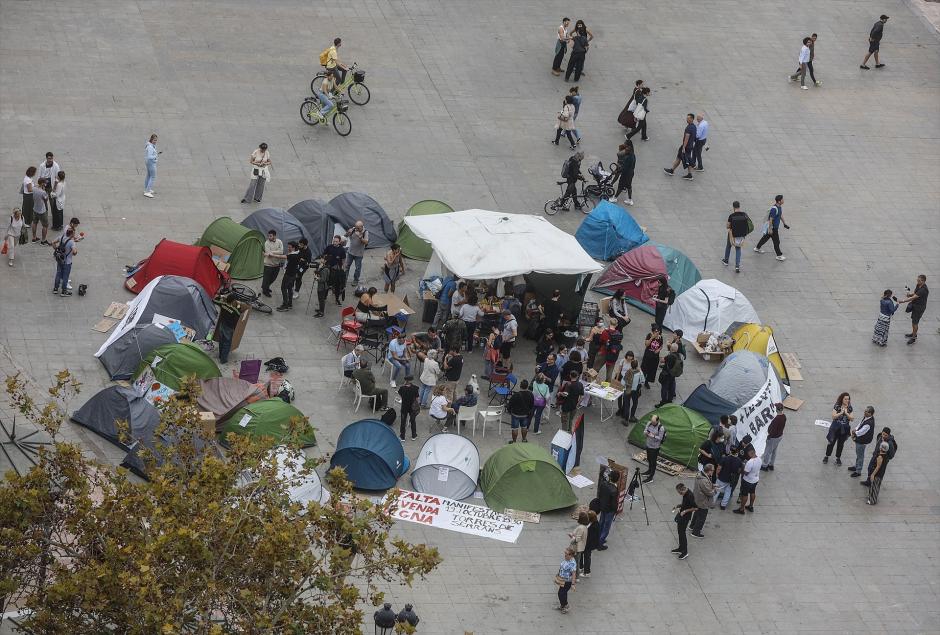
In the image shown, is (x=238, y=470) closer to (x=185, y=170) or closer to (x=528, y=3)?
(x=185, y=170)

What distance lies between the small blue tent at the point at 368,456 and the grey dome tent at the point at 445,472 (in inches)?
16.8

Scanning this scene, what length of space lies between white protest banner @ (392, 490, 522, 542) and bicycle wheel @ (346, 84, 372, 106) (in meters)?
15.3

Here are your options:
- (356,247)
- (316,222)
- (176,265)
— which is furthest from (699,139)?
(176,265)

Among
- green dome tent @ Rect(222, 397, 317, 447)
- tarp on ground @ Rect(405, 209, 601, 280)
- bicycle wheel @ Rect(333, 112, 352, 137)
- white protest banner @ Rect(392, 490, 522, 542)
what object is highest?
tarp on ground @ Rect(405, 209, 601, 280)

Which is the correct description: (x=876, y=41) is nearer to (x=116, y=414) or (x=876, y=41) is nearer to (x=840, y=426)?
(x=840, y=426)

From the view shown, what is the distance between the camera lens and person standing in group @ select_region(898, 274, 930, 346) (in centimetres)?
3019

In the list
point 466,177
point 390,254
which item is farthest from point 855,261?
point 390,254

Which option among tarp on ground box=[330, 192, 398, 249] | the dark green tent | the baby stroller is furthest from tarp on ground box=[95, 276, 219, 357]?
the baby stroller

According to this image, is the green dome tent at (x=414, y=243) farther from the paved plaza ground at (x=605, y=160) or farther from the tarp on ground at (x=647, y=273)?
the tarp on ground at (x=647, y=273)

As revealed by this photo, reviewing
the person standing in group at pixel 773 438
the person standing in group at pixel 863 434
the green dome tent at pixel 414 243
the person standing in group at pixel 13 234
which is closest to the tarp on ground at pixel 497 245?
the green dome tent at pixel 414 243

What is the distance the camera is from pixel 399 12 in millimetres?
41156

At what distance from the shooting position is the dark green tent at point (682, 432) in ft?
83.7

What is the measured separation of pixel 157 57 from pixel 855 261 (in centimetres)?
1855

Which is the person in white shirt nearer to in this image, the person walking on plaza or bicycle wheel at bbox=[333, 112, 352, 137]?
the person walking on plaza
